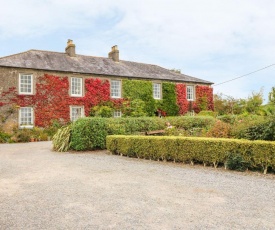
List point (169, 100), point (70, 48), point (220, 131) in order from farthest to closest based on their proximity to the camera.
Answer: point (169, 100) → point (70, 48) → point (220, 131)

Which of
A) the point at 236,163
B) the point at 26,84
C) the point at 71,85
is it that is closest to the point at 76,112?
the point at 71,85

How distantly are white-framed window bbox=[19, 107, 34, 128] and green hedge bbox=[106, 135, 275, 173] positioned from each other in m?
12.6

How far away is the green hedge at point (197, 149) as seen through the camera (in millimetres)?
8359

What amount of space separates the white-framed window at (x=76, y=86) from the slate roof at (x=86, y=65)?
32.5 inches

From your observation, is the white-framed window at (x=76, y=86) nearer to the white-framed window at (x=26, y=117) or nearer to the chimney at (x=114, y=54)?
the white-framed window at (x=26, y=117)

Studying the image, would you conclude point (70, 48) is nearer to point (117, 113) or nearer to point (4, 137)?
point (117, 113)

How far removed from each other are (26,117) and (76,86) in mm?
5137

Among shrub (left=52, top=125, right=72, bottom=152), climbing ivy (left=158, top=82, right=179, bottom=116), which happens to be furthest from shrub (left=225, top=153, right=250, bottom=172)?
climbing ivy (left=158, top=82, right=179, bottom=116)

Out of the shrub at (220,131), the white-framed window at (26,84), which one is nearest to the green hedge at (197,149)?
the shrub at (220,131)

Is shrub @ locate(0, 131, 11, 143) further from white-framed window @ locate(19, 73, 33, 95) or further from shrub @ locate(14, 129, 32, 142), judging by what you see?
white-framed window @ locate(19, 73, 33, 95)

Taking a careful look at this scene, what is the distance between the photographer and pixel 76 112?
83.3 feet

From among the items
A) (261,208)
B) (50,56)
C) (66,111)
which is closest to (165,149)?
(261,208)

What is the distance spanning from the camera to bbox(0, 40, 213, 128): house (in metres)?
22.7

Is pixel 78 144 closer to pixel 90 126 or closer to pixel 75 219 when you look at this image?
pixel 90 126
